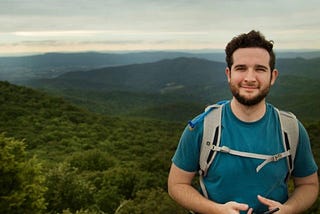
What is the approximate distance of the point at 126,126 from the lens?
105 meters

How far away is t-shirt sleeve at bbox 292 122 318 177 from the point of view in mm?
3191

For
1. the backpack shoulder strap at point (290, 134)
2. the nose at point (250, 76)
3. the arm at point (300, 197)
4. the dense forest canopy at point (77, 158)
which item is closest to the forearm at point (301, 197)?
the arm at point (300, 197)

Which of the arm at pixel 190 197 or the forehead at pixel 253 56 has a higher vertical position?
the forehead at pixel 253 56

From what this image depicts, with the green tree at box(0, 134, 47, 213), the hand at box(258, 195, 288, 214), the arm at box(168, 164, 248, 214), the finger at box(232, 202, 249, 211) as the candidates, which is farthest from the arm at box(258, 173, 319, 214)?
the green tree at box(0, 134, 47, 213)

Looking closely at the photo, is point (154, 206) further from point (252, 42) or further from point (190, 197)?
point (252, 42)

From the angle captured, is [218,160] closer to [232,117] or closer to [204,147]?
[204,147]

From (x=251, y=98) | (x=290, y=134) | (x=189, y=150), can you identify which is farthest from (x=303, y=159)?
(x=189, y=150)

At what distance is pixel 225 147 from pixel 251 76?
53cm

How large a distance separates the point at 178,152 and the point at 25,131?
8712 centimetres

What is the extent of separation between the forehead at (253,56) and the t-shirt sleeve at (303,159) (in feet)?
1.79

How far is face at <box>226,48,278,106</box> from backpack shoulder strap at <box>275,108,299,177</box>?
23 centimetres

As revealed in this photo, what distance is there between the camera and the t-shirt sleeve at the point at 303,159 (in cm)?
319

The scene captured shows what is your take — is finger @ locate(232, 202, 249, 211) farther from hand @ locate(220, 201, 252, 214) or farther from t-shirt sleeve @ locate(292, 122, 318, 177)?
t-shirt sleeve @ locate(292, 122, 318, 177)

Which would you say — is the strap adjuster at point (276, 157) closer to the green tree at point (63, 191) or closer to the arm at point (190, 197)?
the arm at point (190, 197)
